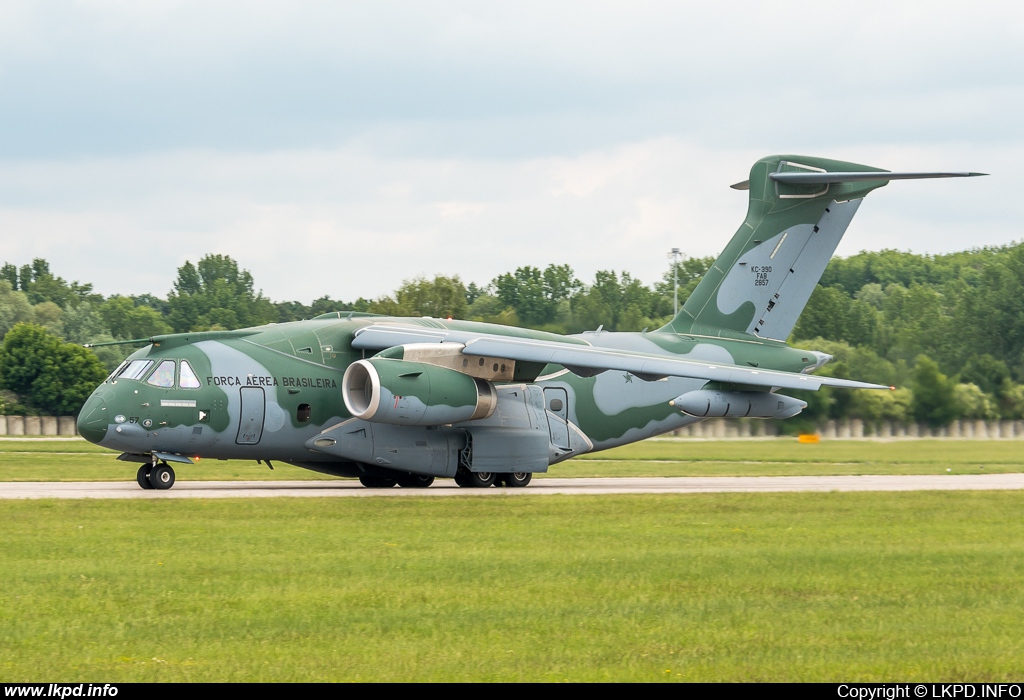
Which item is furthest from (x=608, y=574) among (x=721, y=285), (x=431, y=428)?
(x=721, y=285)

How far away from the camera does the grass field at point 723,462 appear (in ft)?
105

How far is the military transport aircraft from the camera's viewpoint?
952 inches

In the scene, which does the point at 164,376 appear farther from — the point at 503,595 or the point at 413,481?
the point at 503,595

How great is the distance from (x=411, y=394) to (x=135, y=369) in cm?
528

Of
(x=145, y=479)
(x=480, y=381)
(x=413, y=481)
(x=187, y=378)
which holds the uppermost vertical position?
(x=187, y=378)

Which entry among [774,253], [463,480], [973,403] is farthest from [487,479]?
[973,403]

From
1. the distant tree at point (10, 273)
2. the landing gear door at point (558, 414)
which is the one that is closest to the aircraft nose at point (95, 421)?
the landing gear door at point (558, 414)

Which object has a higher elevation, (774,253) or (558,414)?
(774,253)

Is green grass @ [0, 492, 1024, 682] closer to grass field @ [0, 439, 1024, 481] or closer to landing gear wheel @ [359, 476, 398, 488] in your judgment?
landing gear wheel @ [359, 476, 398, 488]

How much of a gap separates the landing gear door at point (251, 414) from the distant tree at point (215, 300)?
59.3 m

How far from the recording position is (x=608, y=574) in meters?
13.5

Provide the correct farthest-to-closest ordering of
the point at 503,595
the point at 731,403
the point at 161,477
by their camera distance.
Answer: the point at 731,403, the point at 161,477, the point at 503,595

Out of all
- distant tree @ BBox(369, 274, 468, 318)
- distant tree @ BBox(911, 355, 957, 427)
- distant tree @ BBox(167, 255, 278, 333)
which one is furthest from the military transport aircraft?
distant tree @ BBox(167, 255, 278, 333)

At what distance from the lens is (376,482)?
27.0 meters
